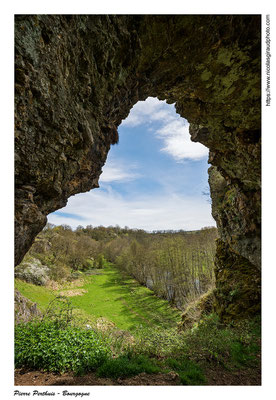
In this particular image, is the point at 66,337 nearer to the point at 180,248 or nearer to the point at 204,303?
the point at 204,303

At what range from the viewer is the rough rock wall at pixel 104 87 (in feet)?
9.60

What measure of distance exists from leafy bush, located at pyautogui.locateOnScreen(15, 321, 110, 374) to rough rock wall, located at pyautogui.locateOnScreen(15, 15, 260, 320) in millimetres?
3399

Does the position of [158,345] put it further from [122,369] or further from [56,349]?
[56,349]

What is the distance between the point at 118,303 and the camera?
22.5 m

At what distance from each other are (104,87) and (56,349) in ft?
24.3

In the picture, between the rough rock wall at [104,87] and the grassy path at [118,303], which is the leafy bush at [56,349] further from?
the grassy path at [118,303]

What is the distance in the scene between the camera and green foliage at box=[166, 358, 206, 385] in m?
4.35

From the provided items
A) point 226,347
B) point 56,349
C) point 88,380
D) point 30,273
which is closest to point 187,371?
point 226,347

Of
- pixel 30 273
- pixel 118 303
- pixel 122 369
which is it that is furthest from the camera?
pixel 118 303

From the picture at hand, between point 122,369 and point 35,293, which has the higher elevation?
point 122,369

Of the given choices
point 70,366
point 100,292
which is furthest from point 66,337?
point 100,292

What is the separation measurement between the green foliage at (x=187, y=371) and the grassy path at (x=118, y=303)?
8583mm

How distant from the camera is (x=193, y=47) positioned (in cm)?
498
